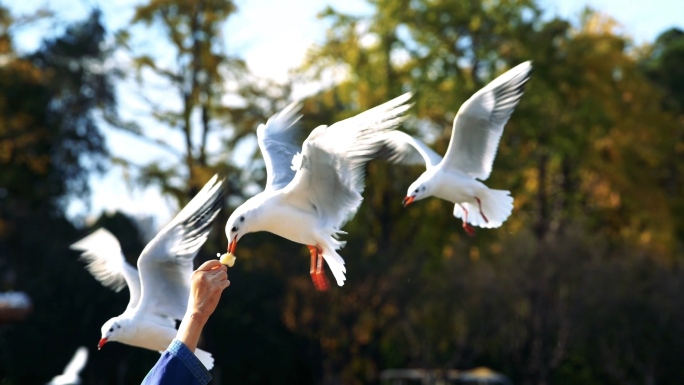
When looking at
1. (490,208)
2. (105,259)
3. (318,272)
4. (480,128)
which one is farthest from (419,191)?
(105,259)

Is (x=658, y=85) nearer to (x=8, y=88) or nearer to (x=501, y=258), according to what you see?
(x=501, y=258)

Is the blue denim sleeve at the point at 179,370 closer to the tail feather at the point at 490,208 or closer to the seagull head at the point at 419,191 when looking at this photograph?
the seagull head at the point at 419,191

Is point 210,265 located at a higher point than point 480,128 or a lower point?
higher

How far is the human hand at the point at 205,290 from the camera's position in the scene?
7.87 ft

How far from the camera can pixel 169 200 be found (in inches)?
673

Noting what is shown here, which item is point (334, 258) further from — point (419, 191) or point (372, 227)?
point (372, 227)

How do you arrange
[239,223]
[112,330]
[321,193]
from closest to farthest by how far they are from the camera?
[239,223]
[321,193]
[112,330]

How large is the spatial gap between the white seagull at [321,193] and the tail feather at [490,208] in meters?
1.15

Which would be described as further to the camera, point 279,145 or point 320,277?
point 279,145

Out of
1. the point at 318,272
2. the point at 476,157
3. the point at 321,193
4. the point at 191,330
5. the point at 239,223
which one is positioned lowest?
the point at 476,157

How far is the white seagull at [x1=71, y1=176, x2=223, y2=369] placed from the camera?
543cm

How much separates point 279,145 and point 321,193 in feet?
3.46

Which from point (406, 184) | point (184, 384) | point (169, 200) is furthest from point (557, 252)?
point (184, 384)

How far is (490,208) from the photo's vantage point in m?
6.40
